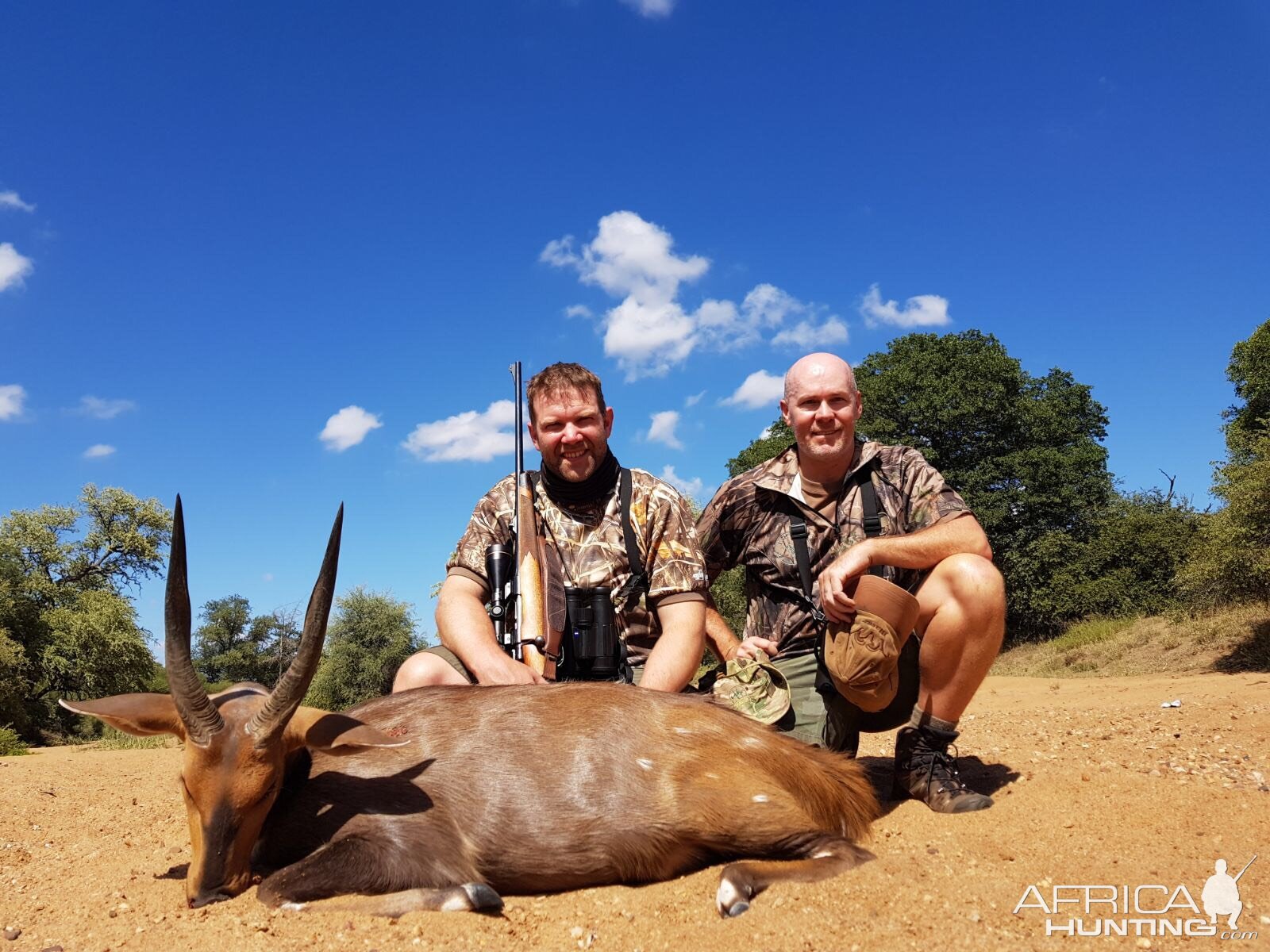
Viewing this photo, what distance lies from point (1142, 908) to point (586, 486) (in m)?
3.38

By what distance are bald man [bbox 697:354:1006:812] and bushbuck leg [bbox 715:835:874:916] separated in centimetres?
110

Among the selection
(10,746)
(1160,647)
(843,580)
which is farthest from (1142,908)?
(1160,647)

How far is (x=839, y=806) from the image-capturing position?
4086 mm

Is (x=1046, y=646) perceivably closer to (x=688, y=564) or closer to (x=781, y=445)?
(x=781, y=445)

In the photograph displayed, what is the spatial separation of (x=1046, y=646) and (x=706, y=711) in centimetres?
2369

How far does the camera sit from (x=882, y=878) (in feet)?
11.4

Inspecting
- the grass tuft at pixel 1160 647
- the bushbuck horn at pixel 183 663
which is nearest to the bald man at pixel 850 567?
the bushbuck horn at pixel 183 663

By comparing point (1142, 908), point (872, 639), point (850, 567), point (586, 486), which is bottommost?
point (1142, 908)

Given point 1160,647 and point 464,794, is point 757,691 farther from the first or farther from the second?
point 1160,647

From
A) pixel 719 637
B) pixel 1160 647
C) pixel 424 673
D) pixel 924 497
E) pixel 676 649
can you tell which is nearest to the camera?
pixel 676 649

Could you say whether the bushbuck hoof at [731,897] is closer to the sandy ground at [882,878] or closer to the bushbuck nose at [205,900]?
the sandy ground at [882,878]

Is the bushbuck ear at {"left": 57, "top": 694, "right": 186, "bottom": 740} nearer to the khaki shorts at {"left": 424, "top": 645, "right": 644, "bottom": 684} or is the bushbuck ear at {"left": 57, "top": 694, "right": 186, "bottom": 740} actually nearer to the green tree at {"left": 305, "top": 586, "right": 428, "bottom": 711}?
the khaki shorts at {"left": 424, "top": 645, "right": 644, "bottom": 684}

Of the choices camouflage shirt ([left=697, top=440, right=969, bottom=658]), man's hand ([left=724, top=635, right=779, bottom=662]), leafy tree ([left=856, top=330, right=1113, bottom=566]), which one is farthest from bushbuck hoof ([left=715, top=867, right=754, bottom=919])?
leafy tree ([left=856, top=330, right=1113, bottom=566])

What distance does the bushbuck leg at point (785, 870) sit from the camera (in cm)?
336
